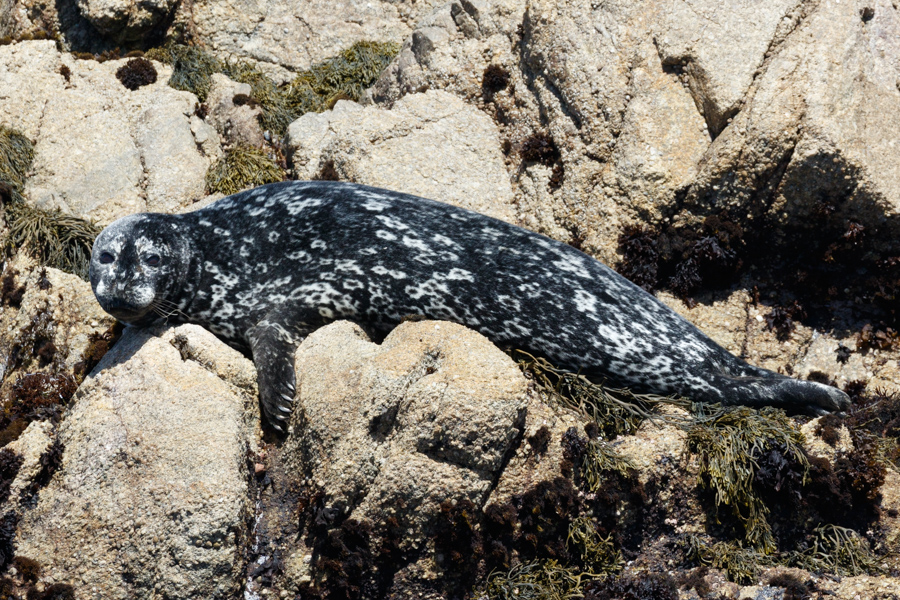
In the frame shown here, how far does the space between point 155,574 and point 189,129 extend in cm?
633

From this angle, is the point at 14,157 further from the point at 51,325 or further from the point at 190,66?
the point at 51,325

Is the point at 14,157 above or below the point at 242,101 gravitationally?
below

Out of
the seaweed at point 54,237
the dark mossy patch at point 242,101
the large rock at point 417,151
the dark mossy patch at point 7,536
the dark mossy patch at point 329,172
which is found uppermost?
the large rock at point 417,151

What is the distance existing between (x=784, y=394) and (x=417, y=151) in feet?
15.9

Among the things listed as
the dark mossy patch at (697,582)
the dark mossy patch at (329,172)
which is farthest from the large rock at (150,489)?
the dark mossy patch at (697,582)

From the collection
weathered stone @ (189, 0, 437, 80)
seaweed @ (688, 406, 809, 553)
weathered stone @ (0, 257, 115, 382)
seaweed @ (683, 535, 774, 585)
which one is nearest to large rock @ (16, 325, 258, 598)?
weathered stone @ (0, 257, 115, 382)

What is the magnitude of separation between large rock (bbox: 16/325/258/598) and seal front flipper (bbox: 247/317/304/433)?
0.76ft

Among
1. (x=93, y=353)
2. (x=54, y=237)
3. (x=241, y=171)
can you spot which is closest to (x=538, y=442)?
(x=93, y=353)

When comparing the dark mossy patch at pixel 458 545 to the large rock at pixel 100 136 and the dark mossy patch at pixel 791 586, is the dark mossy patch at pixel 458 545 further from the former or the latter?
the large rock at pixel 100 136

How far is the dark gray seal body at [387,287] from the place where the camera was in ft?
25.2

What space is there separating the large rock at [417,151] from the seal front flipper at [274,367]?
2299mm

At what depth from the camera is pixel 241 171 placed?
34.2 ft

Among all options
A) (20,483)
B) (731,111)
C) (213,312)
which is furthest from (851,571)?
(20,483)

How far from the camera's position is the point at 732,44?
29.7ft
